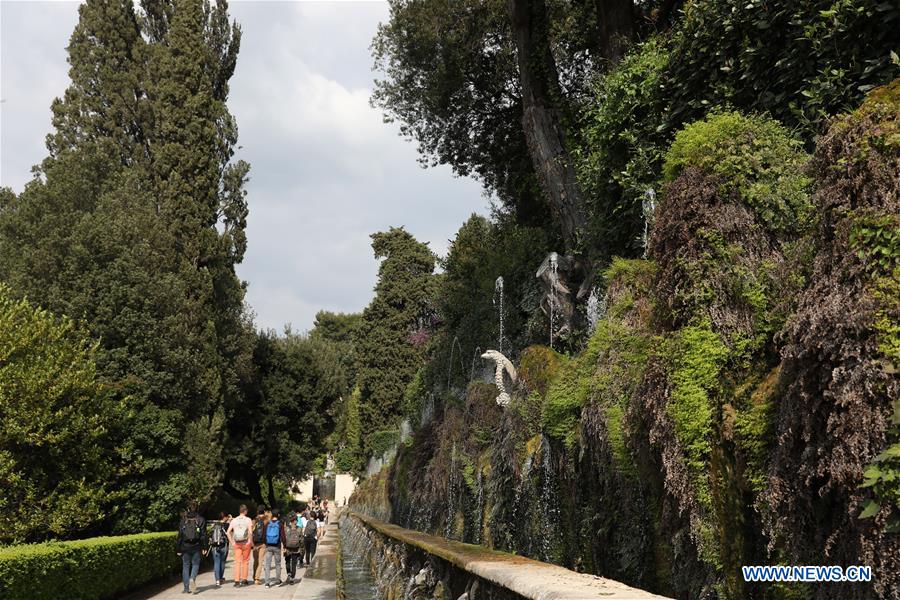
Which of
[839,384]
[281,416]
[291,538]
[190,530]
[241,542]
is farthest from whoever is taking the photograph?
[281,416]

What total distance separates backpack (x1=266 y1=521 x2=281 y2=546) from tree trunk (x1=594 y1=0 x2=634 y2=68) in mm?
10772

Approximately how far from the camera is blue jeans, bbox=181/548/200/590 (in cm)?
1434

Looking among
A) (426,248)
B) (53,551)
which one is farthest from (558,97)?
(426,248)

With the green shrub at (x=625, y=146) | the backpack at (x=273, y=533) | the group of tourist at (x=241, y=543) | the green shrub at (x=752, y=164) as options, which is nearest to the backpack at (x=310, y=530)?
the group of tourist at (x=241, y=543)

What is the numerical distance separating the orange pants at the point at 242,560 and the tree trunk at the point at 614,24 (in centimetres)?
1152

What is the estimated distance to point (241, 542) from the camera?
1563 centimetres

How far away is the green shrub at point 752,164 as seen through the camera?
6.30 metres

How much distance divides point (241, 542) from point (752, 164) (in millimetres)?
12452

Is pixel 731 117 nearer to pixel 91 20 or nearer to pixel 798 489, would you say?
pixel 798 489

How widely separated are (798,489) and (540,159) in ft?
45.2

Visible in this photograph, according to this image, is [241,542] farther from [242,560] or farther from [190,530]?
[190,530]

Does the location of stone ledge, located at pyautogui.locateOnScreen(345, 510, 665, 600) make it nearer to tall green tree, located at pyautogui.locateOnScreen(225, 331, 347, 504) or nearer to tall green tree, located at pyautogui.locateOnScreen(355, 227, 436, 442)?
tall green tree, located at pyautogui.locateOnScreen(225, 331, 347, 504)

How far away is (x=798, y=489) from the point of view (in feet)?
14.1

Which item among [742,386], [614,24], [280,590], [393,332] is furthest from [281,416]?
[742,386]
